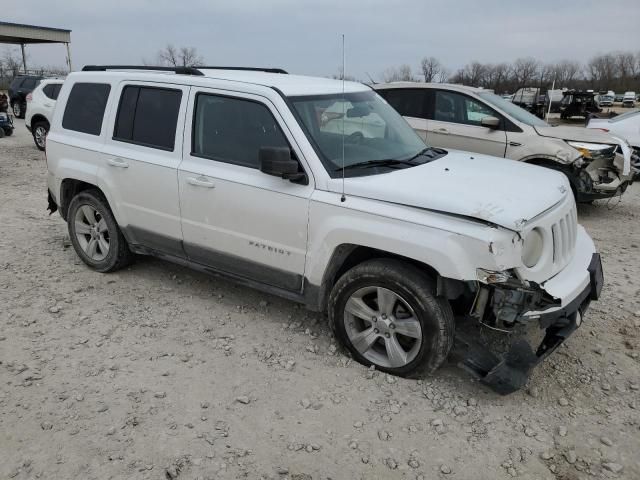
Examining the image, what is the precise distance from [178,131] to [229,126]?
48 cm

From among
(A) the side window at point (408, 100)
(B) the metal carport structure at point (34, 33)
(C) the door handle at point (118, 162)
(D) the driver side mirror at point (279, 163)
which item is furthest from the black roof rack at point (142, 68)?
(B) the metal carport structure at point (34, 33)

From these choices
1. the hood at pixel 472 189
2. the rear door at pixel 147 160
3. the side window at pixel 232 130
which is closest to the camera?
the hood at pixel 472 189

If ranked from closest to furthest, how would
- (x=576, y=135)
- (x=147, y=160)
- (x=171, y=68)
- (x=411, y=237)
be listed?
(x=411, y=237) → (x=147, y=160) → (x=171, y=68) → (x=576, y=135)

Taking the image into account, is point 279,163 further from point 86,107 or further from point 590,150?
point 590,150

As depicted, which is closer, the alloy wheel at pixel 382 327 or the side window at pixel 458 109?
the alloy wheel at pixel 382 327

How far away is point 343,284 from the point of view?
3564 mm

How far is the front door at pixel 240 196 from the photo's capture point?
3.72m

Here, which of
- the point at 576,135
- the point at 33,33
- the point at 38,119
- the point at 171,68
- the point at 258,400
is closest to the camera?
the point at 258,400

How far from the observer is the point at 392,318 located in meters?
3.48

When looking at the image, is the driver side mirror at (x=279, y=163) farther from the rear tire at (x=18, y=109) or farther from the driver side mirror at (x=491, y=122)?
the rear tire at (x=18, y=109)

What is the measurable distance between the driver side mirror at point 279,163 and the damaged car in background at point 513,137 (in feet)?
15.8

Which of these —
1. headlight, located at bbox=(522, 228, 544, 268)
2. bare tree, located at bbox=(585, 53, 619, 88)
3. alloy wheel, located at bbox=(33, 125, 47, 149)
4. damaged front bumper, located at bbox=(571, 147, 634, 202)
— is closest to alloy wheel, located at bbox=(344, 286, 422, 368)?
headlight, located at bbox=(522, 228, 544, 268)

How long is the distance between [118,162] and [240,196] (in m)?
1.40

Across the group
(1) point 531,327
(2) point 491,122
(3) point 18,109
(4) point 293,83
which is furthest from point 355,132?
(3) point 18,109
